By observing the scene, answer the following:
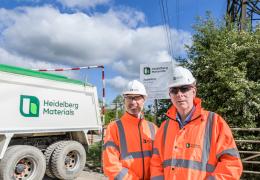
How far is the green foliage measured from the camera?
841 cm

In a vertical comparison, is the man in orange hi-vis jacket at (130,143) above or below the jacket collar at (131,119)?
below

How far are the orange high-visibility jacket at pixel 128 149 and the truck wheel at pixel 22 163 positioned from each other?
11.5 ft

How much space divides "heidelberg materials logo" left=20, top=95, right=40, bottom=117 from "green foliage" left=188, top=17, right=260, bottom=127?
15.7 ft

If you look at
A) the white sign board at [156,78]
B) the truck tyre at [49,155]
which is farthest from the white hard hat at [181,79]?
the truck tyre at [49,155]

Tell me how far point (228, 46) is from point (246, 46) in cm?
55

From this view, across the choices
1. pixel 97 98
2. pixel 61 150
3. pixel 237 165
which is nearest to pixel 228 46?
pixel 97 98

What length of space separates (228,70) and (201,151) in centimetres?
665

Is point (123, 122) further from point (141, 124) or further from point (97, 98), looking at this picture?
point (97, 98)

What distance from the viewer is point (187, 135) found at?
247 centimetres

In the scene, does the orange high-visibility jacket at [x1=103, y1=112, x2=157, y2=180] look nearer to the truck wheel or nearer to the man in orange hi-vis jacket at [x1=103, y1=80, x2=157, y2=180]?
the man in orange hi-vis jacket at [x1=103, y1=80, x2=157, y2=180]

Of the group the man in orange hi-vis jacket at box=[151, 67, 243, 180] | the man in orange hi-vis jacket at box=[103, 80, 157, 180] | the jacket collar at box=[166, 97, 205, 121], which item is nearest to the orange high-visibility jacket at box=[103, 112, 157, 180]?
the man in orange hi-vis jacket at box=[103, 80, 157, 180]

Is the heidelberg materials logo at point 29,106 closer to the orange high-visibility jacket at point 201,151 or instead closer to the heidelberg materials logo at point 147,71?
the heidelberg materials logo at point 147,71

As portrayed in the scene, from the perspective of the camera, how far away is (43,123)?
21.6 ft

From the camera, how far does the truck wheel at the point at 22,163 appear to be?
5.83 metres
